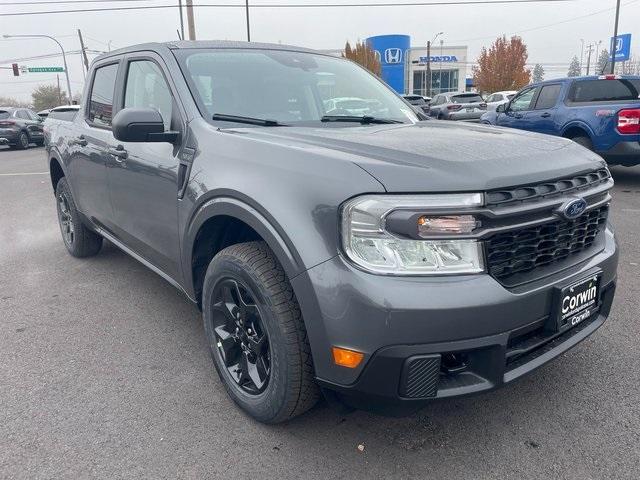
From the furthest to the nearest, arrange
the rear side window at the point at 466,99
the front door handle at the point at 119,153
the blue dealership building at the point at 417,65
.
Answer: the blue dealership building at the point at 417,65
the rear side window at the point at 466,99
the front door handle at the point at 119,153

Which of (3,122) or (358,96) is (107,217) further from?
(3,122)

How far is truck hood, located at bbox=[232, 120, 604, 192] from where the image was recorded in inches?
75.7

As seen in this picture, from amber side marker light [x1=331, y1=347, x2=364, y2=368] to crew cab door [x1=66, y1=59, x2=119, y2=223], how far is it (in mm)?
2457

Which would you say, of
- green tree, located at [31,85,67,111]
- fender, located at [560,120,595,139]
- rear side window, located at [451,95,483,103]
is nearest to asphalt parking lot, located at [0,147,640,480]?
fender, located at [560,120,595,139]

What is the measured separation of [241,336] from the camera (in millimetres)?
2545

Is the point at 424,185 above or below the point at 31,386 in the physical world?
above

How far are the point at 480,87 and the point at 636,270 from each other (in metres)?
48.3

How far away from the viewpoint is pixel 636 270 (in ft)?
14.7

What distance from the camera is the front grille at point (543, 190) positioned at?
1.95 metres

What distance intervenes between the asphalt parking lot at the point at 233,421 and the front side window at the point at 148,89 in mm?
1412

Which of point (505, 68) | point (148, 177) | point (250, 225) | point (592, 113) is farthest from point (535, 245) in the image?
point (505, 68)

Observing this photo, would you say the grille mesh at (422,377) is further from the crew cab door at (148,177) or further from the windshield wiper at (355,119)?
the windshield wiper at (355,119)

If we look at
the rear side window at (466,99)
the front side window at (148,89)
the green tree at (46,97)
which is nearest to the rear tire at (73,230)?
the front side window at (148,89)

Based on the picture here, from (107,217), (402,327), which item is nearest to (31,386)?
(107,217)
